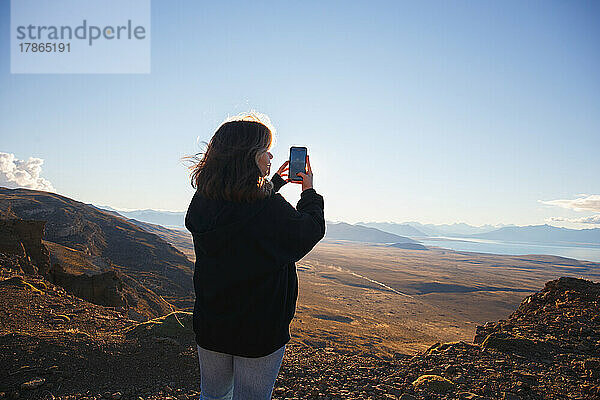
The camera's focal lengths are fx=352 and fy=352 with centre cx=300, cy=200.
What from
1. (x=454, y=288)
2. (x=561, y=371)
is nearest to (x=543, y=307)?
(x=561, y=371)

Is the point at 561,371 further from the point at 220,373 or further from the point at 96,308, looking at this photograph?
the point at 96,308

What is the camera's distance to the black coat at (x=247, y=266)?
185 cm

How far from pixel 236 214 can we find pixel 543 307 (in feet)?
33.2

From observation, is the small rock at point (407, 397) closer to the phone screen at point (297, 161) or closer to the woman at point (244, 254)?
the woman at point (244, 254)

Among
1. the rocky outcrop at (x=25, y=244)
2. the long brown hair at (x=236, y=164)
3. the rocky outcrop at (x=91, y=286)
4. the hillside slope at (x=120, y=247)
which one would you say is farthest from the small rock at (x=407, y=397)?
the hillside slope at (x=120, y=247)

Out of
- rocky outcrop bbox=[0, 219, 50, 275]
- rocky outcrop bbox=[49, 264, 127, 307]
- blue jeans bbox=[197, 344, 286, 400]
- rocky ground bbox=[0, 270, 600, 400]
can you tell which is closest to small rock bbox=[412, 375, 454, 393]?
rocky ground bbox=[0, 270, 600, 400]

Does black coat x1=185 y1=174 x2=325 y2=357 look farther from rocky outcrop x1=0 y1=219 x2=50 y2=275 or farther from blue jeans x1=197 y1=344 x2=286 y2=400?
rocky outcrop x1=0 y1=219 x2=50 y2=275

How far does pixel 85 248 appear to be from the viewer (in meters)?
29.4

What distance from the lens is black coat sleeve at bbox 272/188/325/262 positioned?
186 cm

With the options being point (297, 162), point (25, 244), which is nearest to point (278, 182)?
point (297, 162)

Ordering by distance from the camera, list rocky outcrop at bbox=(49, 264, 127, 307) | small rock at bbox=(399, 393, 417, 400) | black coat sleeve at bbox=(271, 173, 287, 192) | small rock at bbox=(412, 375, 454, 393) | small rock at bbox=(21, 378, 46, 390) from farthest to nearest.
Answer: rocky outcrop at bbox=(49, 264, 127, 307), small rock at bbox=(412, 375, 454, 393), small rock at bbox=(399, 393, 417, 400), small rock at bbox=(21, 378, 46, 390), black coat sleeve at bbox=(271, 173, 287, 192)

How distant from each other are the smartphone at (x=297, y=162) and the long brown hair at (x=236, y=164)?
13.7 inches

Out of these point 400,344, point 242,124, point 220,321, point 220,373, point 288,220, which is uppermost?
point 242,124

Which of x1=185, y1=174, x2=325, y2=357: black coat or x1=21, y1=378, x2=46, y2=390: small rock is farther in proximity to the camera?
x1=21, y1=378, x2=46, y2=390: small rock
